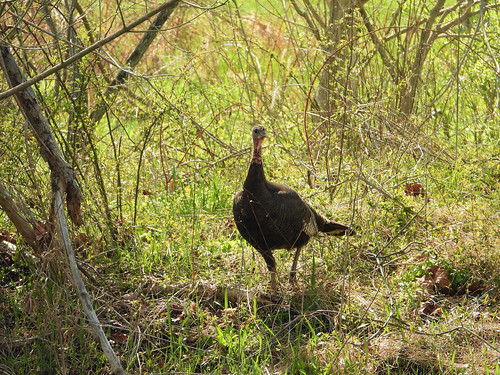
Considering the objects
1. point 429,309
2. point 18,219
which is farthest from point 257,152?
point 18,219

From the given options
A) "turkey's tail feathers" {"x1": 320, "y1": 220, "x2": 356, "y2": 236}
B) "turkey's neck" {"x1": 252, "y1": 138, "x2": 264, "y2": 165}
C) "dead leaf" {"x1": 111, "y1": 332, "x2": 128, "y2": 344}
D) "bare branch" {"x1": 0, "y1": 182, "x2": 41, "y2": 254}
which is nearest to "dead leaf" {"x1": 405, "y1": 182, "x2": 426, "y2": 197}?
"turkey's tail feathers" {"x1": 320, "y1": 220, "x2": 356, "y2": 236}

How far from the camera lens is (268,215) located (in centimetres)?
485

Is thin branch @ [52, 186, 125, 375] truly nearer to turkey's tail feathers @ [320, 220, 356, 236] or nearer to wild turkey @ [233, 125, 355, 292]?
wild turkey @ [233, 125, 355, 292]

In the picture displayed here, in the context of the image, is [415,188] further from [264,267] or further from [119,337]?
[119,337]

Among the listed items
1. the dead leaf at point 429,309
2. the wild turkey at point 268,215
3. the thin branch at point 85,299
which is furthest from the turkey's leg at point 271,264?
the thin branch at point 85,299

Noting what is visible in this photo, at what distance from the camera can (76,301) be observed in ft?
14.4

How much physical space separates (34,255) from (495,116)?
177 inches

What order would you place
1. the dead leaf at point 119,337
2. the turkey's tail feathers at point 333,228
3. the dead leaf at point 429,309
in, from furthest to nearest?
the turkey's tail feathers at point 333,228 → the dead leaf at point 429,309 → the dead leaf at point 119,337

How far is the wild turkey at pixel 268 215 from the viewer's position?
15.9ft

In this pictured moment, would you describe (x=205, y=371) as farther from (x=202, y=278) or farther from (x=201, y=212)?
(x=201, y=212)

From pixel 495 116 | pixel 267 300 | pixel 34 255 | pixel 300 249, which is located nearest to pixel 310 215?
pixel 300 249

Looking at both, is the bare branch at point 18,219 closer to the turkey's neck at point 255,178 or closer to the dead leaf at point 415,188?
the turkey's neck at point 255,178

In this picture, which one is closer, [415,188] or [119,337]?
[119,337]

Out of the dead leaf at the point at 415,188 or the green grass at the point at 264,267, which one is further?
the dead leaf at the point at 415,188
